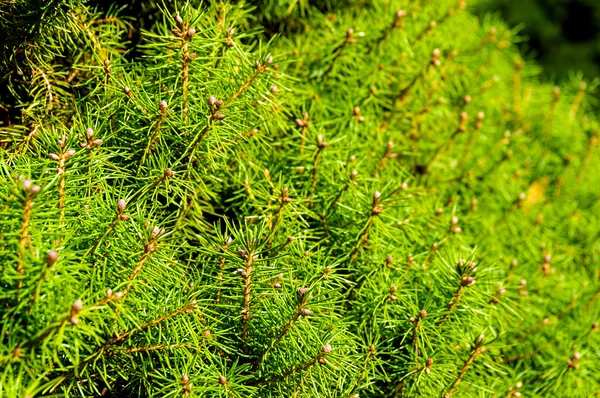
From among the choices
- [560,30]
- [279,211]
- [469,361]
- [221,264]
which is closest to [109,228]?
[221,264]

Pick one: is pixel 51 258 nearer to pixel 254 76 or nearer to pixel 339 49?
pixel 254 76

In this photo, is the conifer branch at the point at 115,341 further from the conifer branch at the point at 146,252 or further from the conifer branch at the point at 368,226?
the conifer branch at the point at 368,226

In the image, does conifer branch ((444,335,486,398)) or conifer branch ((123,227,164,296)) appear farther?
conifer branch ((444,335,486,398))

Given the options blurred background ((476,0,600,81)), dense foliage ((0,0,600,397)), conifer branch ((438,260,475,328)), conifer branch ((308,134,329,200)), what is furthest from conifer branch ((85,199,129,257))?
blurred background ((476,0,600,81))

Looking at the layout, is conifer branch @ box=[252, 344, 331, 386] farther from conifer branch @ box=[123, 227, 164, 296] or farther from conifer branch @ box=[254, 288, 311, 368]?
conifer branch @ box=[123, 227, 164, 296]

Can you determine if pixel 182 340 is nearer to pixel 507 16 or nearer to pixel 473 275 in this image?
pixel 473 275
